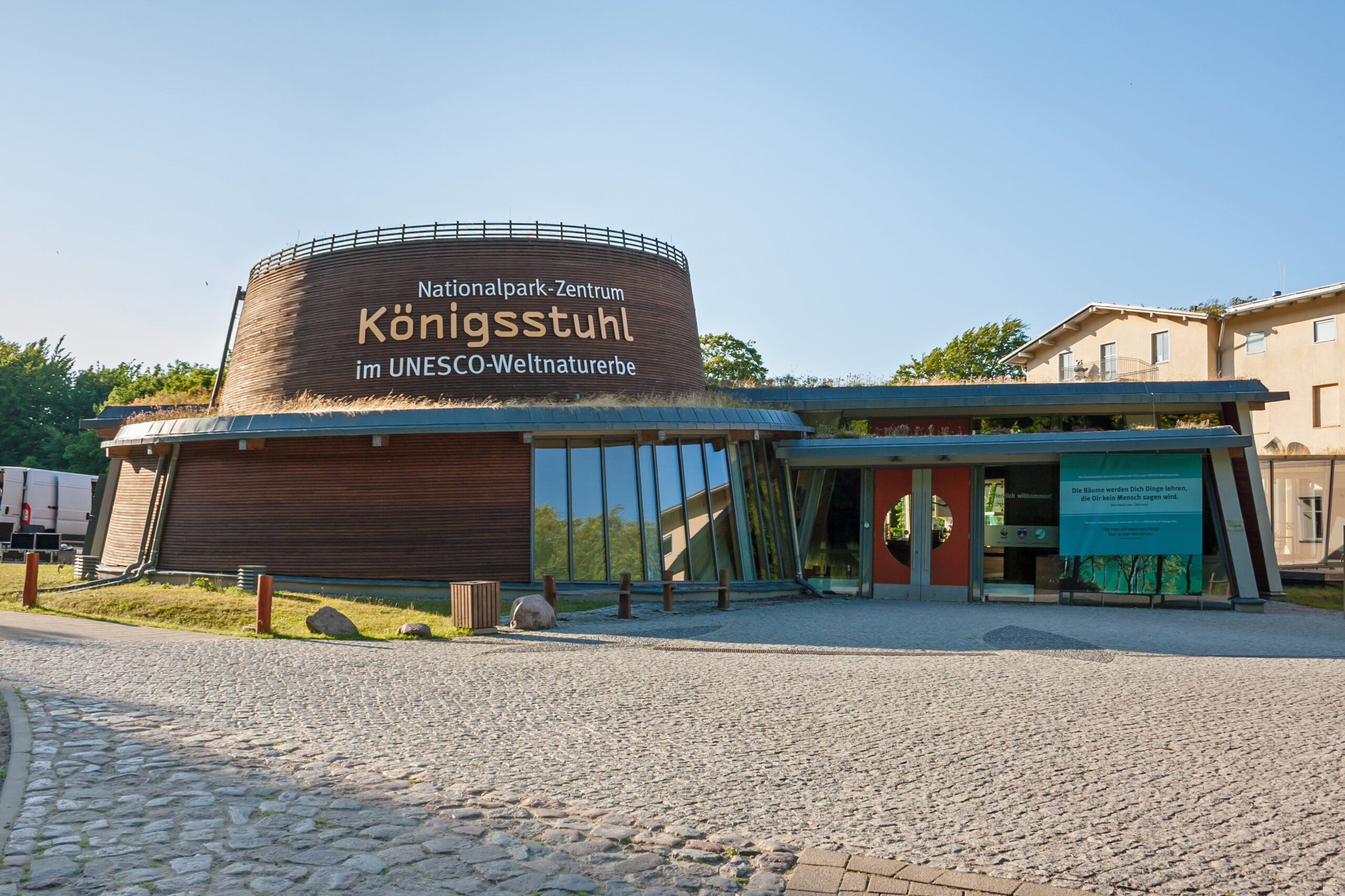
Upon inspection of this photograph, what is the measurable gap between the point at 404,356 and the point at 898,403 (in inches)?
471

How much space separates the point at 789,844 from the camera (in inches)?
190

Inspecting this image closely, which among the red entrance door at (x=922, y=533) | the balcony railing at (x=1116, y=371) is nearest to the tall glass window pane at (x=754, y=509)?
the red entrance door at (x=922, y=533)

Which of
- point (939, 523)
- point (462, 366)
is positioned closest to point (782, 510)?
point (939, 523)

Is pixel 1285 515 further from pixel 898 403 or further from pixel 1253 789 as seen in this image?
pixel 1253 789

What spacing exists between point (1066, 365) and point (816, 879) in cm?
4106

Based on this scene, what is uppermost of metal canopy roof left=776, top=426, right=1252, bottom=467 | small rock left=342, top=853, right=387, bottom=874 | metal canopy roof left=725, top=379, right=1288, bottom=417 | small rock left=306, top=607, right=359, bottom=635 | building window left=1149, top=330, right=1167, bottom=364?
building window left=1149, top=330, right=1167, bottom=364

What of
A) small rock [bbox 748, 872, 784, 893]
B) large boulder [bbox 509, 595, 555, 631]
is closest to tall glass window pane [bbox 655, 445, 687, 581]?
large boulder [bbox 509, 595, 555, 631]

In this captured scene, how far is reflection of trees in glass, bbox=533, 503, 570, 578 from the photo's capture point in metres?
17.9

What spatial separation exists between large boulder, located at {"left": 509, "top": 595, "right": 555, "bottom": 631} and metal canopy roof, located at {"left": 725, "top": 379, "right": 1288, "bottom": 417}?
447 inches

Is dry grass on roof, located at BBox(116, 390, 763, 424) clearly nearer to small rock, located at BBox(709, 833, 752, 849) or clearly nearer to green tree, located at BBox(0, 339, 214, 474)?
small rock, located at BBox(709, 833, 752, 849)

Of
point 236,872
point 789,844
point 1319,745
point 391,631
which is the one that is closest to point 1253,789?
point 1319,745

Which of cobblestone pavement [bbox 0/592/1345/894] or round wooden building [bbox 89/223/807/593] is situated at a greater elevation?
round wooden building [bbox 89/223/807/593]

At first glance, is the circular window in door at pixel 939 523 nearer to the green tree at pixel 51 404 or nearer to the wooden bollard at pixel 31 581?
the wooden bollard at pixel 31 581

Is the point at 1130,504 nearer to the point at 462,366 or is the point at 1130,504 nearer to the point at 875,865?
the point at 462,366
